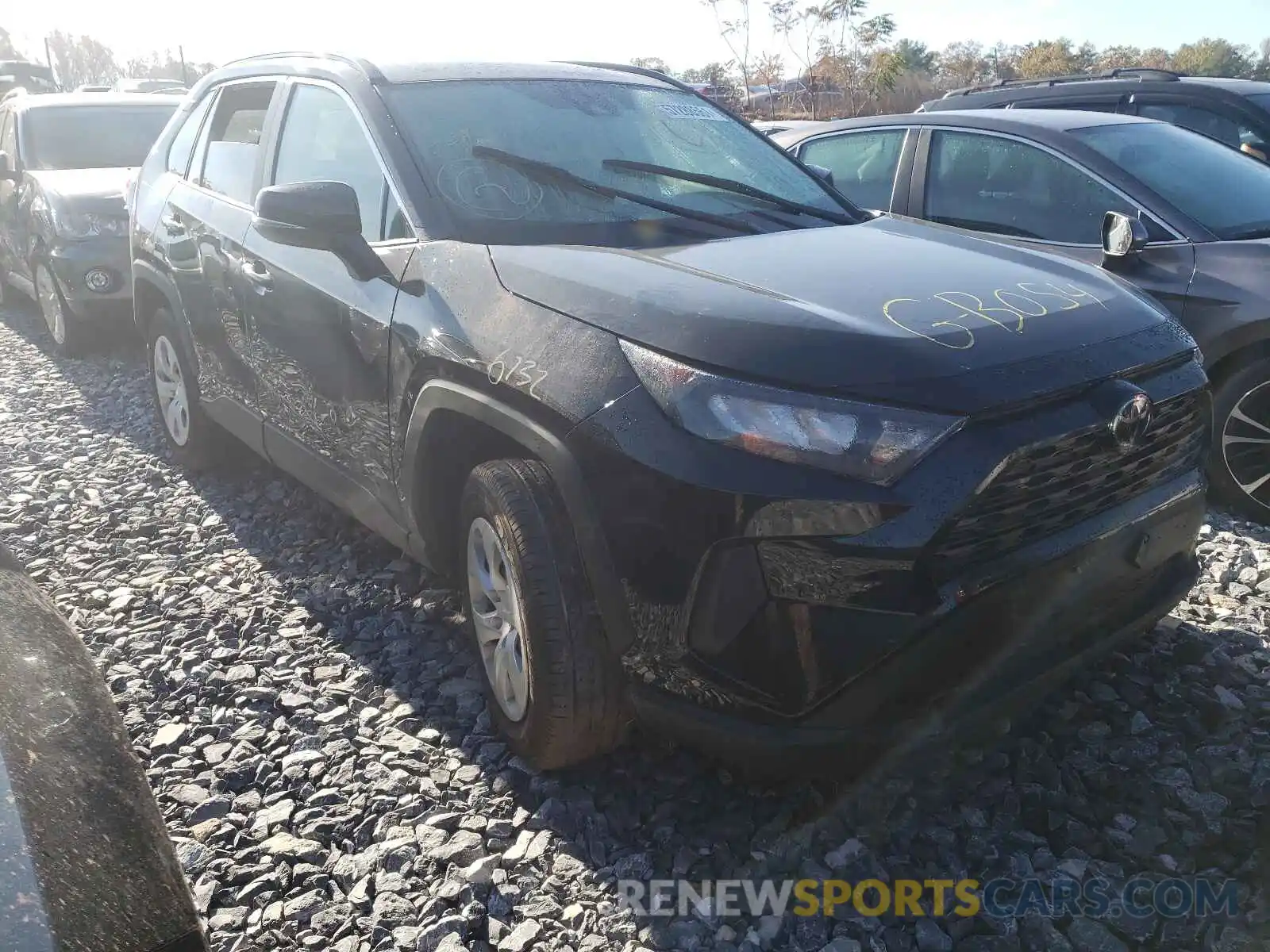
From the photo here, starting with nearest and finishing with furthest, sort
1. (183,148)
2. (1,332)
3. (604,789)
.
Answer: (604,789)
(183,148)
(1,332)

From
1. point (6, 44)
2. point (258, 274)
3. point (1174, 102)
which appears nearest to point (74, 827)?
point (258, 274)

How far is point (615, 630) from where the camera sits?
2314mm

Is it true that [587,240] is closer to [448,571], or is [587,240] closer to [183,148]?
[448,571]

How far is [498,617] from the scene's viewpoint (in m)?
2.76

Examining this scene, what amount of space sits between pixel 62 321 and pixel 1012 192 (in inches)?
249

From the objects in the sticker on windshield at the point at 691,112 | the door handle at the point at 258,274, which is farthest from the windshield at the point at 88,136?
the sticker on windshield at the point at 691,112

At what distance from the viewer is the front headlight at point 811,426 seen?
206 centimetres

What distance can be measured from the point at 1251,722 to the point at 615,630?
1832mm

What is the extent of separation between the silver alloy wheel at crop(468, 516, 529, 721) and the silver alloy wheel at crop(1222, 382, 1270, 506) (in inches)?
122

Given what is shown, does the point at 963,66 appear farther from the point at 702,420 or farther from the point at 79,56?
the point at 79,56

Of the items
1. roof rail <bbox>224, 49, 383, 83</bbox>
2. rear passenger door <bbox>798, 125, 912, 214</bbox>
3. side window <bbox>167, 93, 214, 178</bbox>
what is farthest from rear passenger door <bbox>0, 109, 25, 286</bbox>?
rear passenger door <bbox>798, 125, 912, 214</bbox>

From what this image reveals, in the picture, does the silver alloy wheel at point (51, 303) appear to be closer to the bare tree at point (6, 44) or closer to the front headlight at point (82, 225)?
the front headlight at point (82, 225)

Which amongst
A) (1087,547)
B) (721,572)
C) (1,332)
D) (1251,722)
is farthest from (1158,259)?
(1,332)

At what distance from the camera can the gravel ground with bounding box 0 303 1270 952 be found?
2.28 m
